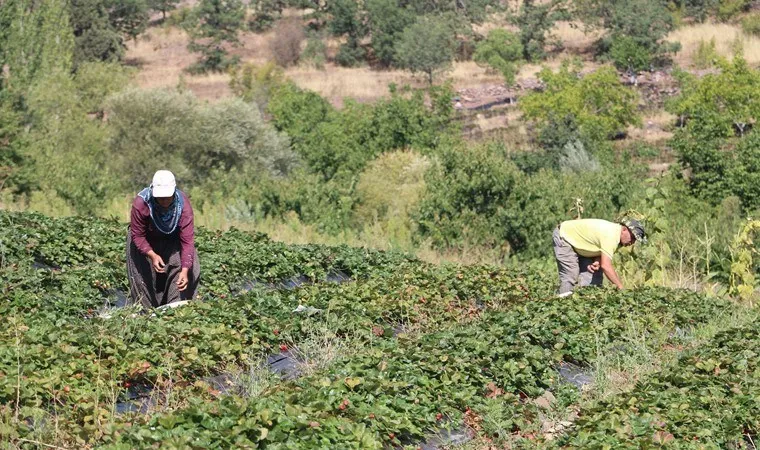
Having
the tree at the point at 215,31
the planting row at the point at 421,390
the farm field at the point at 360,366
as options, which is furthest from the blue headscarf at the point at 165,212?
the tree at the point at 215,31

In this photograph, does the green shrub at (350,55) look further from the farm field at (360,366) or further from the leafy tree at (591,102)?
the farm field at (360,366)

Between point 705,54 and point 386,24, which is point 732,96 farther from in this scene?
point 386,24

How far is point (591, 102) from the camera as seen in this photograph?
5119cm

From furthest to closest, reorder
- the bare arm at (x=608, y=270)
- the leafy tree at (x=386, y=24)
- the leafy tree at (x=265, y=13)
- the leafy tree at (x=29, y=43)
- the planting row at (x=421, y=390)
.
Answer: the leafy tree at (x=265, y=13), the leafy tree at (x=386, y=24), the leafy tree at (x=29, y=43), the bare arm at (x=608, y=270), the planting row at (x=421, y=390)

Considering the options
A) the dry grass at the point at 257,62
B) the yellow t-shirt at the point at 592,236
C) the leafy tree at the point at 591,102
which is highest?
the yellow t-shirt at the point at 592,236

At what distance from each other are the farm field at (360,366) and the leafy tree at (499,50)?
5106 cm

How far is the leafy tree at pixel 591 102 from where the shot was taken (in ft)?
163

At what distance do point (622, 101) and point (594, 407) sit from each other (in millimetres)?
43950

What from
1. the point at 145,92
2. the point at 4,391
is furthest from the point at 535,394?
the point at 145,92

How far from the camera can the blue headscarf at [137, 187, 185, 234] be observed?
1038cm

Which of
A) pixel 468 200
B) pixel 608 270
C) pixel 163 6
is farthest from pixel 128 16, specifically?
pixel 608 270

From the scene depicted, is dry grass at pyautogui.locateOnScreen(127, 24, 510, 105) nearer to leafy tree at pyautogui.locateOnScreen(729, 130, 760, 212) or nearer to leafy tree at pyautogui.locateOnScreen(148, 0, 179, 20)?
leafy tree at pyautogui.locateOnScreen(148, 0, 179, 20)

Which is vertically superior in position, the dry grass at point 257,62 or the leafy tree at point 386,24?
the leafy tree at point 386,24

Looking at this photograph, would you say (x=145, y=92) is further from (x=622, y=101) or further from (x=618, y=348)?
(x=618, y=348)
